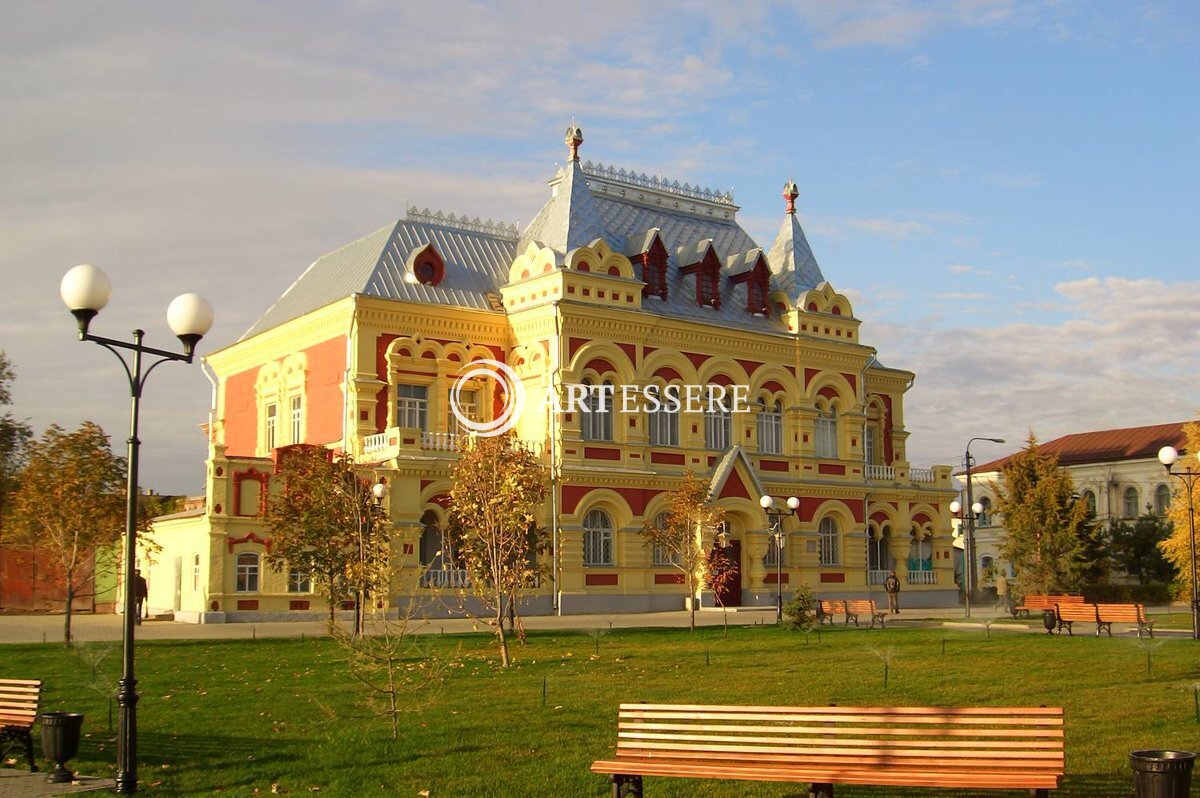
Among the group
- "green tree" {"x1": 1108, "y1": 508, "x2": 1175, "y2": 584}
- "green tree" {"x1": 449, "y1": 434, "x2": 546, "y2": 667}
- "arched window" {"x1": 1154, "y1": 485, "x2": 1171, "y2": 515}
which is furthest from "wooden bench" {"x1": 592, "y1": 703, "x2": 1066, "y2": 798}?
"arched window" {"x1": 1154, "y1": 485, "x2": 1171, "y2": 515}

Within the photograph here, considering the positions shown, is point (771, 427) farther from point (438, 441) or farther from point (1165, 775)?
point (1165, 775)

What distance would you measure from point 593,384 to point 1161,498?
49.8m

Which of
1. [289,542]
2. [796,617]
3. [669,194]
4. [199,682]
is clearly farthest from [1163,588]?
[199,682]

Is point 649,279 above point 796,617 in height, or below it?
above

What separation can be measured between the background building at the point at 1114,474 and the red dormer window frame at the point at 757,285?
1350 inches

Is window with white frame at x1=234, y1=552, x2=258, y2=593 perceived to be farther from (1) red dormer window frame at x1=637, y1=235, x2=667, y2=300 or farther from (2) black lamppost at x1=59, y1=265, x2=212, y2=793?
(2) black lamppost at x1=59, y1=265, x2=212, y2=793

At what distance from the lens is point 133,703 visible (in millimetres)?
11742

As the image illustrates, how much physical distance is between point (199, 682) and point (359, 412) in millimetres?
19079

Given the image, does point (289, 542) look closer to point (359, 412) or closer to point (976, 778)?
point (359, 412)

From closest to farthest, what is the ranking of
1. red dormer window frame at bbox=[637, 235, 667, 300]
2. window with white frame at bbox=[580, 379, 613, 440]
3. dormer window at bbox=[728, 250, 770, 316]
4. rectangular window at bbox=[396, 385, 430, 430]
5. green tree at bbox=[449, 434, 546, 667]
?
green tree at bbox=[449, 434, 546, 667]
rectangular window at bbox=[396, 385, 430, 430]
window with white frame at bbox=[580, 379, 613, 440]
red dormer window frame at bbox=[637, 235, 667, 300]
dormer window at bbox=[728, 250, 770, 316]

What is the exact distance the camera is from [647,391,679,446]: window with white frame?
137 feet

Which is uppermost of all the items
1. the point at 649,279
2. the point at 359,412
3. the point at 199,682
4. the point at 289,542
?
the point at 649,279

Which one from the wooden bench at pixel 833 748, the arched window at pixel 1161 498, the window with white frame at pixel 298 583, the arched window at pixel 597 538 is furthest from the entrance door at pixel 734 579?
the arched window at pixel 1161 498

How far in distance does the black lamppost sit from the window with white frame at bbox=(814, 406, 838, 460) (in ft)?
116
